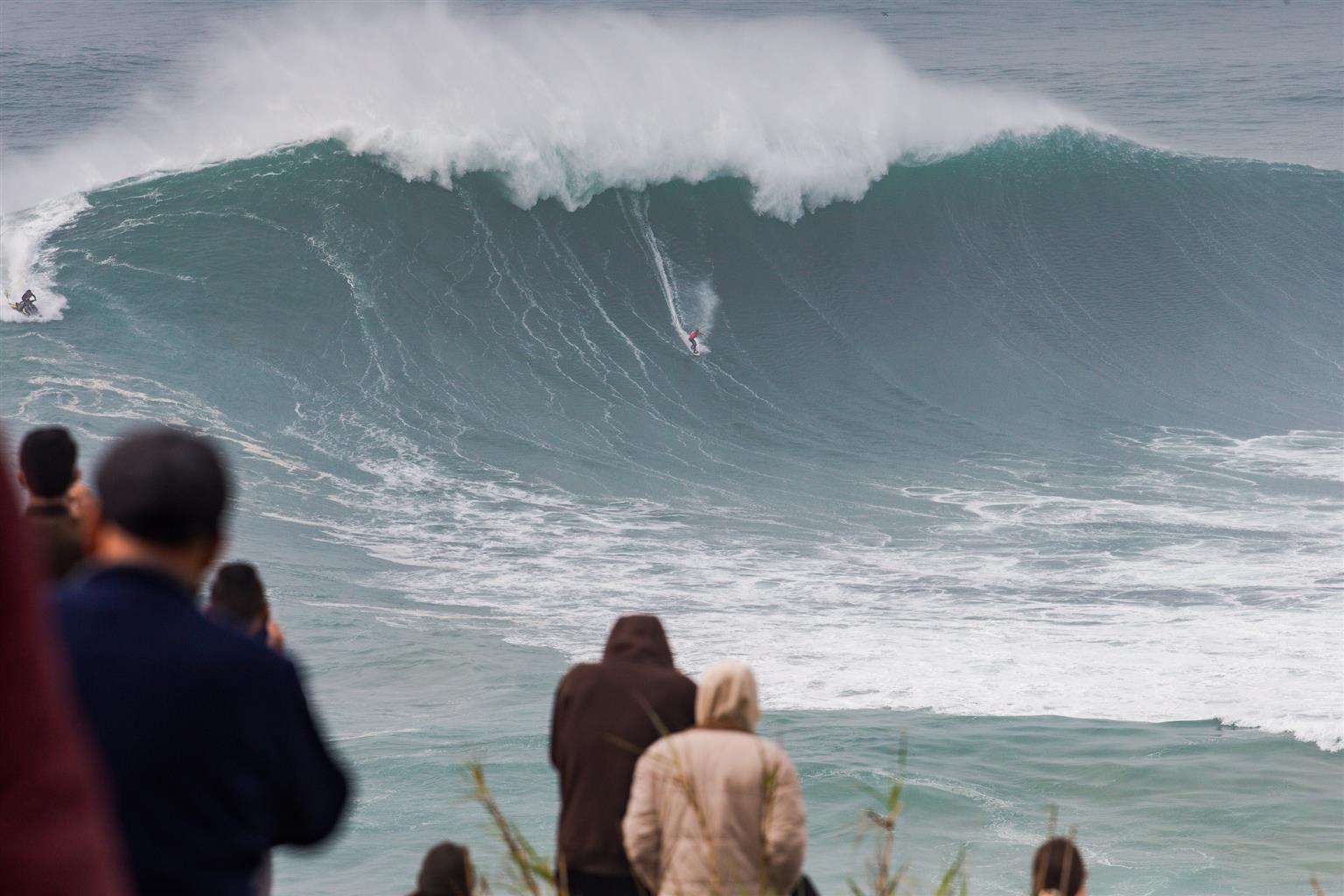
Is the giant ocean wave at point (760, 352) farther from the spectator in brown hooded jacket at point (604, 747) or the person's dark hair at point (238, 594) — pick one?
the person's dark hair at point (238, 594)

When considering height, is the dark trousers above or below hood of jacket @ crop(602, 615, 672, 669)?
below

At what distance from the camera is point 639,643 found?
3.15m

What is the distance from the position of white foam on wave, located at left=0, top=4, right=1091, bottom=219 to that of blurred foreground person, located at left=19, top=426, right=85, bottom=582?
751 inches

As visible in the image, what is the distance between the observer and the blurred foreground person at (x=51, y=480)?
2.96m

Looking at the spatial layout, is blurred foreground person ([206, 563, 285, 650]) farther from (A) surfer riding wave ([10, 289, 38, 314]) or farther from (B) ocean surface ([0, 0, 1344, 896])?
(A) surfer riding wave ([10, 289, 38, 314])

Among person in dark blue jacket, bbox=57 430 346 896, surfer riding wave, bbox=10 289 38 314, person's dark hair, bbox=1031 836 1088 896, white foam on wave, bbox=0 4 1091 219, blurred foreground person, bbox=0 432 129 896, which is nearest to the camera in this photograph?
blurred foreground person, bbox=0 432 129 896

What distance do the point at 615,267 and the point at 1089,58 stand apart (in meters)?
23.7

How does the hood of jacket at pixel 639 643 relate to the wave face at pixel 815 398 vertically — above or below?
below

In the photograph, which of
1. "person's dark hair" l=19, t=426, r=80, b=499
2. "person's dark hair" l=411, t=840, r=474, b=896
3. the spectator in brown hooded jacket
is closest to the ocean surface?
"person's dark hair" l=411, t=840, r=474, b=896

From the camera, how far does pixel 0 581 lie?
0.56m

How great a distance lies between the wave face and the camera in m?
10.5

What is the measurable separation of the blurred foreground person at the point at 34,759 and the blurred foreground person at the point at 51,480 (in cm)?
247

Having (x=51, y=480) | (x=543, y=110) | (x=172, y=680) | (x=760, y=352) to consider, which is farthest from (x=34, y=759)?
(x=543, y=110)

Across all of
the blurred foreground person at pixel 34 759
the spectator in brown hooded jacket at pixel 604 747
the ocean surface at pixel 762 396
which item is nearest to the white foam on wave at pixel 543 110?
the ocean surface at pixel 762 396
